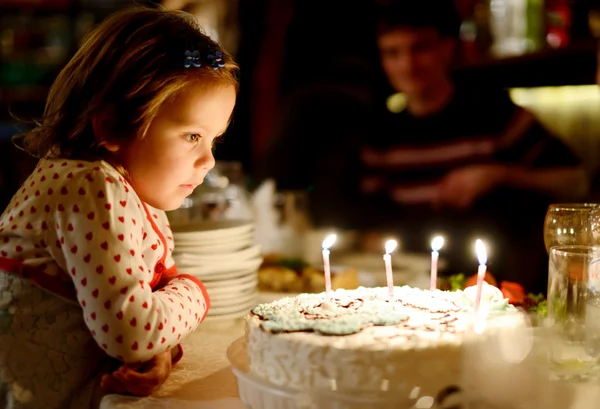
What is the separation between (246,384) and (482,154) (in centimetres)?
346

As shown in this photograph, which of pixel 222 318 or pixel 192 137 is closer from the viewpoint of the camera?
pixel 192 137

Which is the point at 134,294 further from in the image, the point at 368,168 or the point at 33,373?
the point at 368,168

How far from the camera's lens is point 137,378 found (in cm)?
131

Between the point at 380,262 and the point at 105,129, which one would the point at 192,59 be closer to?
the point at 105,129

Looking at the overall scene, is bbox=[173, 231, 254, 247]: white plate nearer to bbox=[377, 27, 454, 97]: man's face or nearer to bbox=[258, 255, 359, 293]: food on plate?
bbox=[258, 255, 359, 293]: food on plate

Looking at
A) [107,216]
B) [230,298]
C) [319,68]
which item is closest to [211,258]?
[230,298]

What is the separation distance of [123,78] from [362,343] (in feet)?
2.30

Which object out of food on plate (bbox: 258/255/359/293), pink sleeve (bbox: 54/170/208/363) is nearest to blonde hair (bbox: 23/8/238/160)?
pink sleeve (bbox: 54/170/208/363)

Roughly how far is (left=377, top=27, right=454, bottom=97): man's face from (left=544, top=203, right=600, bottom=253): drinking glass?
288 cm

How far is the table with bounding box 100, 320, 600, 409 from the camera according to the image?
1.10 meters

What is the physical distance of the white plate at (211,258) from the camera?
1896mm

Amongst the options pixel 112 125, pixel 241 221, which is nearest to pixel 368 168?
pixel 241 221

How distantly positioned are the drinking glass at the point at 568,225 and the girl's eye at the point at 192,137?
0.83 m

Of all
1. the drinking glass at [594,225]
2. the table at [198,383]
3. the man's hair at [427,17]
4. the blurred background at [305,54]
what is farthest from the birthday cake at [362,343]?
the man's hair at [427,17]
